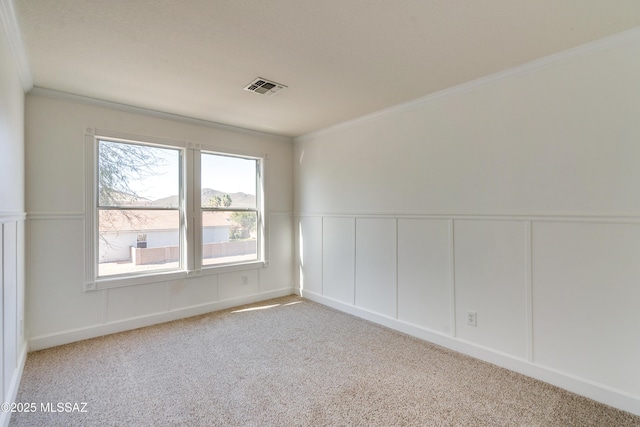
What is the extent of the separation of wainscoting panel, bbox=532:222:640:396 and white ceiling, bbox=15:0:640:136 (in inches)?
53.0

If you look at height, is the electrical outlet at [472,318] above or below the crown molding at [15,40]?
below

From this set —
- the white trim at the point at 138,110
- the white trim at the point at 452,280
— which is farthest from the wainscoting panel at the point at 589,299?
the white trim at the point at 138,110

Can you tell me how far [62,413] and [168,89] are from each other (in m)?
2.62

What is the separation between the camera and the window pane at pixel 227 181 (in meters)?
4.05

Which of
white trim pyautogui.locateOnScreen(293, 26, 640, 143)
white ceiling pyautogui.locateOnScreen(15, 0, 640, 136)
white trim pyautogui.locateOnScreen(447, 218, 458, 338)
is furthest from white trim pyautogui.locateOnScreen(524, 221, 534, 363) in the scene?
white ceiling pyautogui.locateOnScreen(15, 0, 640, 136)

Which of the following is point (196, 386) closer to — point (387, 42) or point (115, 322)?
point (115, 322)

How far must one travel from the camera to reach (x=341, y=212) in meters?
4.06

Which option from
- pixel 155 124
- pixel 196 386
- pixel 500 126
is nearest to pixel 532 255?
pixel 500 126

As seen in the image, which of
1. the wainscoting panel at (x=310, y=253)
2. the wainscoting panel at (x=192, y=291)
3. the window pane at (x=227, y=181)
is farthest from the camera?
the wainscoting panel at (x=310, y=253)

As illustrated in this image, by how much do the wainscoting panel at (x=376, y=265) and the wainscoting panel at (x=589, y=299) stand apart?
1350 mm

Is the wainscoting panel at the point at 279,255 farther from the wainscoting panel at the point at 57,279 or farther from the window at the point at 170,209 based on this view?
the wainscoting panel at the point at 57,279

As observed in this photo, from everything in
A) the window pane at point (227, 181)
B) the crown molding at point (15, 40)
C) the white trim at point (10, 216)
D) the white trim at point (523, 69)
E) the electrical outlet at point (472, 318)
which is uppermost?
the crown molding at point (15, 40)

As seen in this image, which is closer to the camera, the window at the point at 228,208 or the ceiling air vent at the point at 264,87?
the ceiling air vent at the point at 264,87

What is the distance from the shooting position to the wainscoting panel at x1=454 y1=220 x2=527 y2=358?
2.49m
